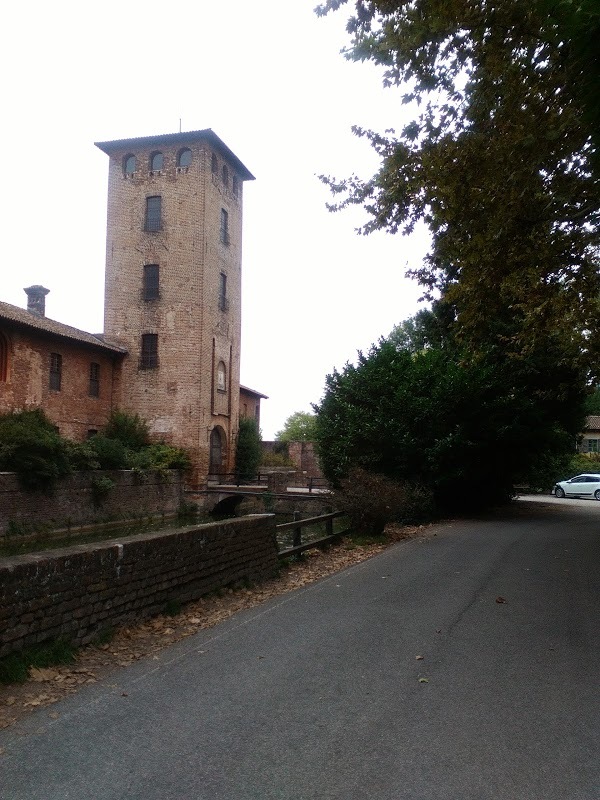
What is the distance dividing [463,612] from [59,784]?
17.0ft

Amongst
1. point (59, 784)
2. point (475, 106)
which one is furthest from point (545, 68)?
point (59, 784)

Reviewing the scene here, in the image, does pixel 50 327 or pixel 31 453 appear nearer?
pixel 31 453

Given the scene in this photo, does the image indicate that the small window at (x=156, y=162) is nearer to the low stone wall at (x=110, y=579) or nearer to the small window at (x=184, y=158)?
the small window at (x=184, y=158)

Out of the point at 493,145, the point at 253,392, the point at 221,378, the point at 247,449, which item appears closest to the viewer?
the point at 493,145

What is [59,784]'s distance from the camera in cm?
353

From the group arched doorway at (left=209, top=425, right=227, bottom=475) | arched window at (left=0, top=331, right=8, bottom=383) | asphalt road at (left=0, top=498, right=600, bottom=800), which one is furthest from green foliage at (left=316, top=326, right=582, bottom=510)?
arched doorway at (left=209, top=425, right=227, bottom=475)

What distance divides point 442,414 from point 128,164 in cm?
2473

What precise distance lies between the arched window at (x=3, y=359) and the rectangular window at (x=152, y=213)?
36.4ft

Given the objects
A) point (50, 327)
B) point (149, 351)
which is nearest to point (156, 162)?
point (149, 351)

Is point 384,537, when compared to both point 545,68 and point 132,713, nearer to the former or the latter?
point 545,68

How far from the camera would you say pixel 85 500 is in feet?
90.2

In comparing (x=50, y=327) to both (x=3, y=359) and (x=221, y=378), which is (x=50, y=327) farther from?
(x=221, y=378)

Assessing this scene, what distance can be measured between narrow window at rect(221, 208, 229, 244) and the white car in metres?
24.1

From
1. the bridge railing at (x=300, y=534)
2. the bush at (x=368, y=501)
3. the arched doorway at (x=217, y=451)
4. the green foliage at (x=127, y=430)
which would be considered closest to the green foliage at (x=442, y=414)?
the bush at (x=368, y=501)
